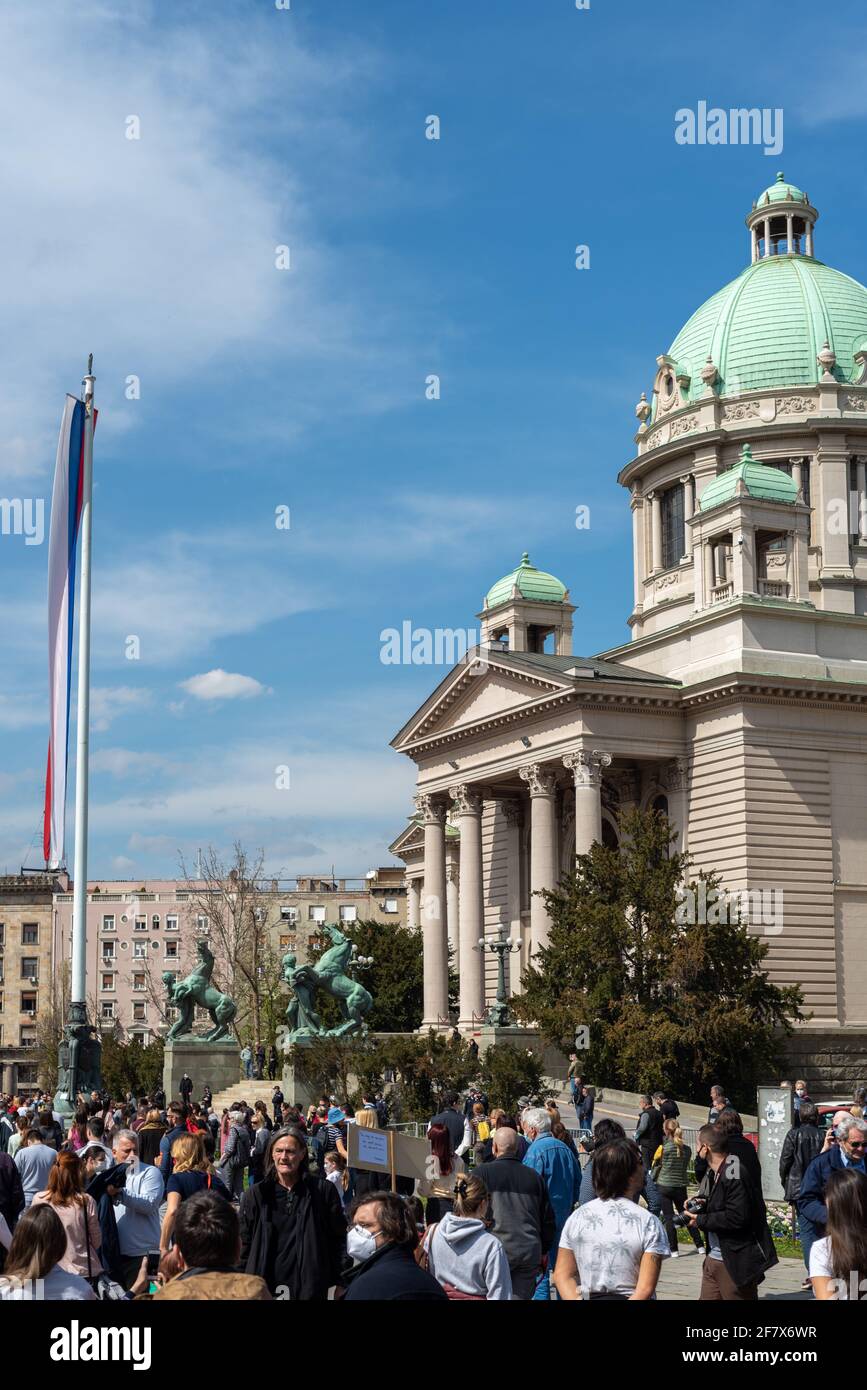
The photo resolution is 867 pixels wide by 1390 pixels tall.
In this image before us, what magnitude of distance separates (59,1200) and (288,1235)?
1.39 metres

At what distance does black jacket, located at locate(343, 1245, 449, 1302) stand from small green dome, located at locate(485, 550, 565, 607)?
6177 centimetres

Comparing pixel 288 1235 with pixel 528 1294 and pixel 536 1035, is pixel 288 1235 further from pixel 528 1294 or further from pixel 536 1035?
pixel 536 1035

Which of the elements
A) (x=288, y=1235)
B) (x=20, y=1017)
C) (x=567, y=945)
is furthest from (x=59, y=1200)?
(x=20, y=1017)

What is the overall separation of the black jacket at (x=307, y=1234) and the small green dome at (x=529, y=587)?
5933 cm

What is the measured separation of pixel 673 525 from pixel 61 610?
40.1m

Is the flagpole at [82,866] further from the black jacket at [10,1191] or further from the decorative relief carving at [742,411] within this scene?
the decorative relief carving at [742,411]

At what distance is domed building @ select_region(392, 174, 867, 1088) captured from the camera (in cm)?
5369

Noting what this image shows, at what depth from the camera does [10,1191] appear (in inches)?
541

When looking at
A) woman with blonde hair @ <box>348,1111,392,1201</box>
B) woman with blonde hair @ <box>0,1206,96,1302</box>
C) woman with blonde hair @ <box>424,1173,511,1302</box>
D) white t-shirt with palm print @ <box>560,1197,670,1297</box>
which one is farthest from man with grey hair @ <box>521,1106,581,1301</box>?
woman with blonde hair @ <box>0,1206,96,1302</box>

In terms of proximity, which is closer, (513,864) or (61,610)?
(61,610)

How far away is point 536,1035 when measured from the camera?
160ft

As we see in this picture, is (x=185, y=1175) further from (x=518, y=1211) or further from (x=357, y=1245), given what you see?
(x=518, y=1211)

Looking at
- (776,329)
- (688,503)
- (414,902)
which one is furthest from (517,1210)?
(414,902)

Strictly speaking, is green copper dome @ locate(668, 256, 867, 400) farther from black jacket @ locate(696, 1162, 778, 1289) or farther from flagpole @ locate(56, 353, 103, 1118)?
black jacket @ locate(696, 1162, 778, 1289)
